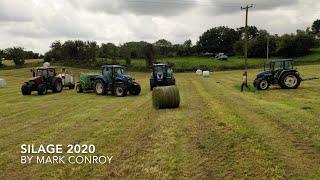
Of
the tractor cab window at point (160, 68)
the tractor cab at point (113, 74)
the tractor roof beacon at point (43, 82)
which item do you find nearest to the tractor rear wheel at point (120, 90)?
the tractor cab at point (113, 74)

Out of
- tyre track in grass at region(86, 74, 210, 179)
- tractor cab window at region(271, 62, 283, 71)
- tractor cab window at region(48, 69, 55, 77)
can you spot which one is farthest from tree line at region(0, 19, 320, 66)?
tyre track in grass at region(86, 74, 210, 179)

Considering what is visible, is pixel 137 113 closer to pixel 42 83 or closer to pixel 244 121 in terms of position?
pixel 244 121

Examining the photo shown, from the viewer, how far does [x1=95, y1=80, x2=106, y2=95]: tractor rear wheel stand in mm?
30003

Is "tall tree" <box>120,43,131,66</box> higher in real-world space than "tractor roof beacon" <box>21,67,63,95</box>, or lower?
higher

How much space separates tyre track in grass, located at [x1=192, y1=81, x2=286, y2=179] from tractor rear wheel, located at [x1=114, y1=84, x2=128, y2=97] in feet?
46.7

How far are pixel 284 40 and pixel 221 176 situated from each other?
283 ft

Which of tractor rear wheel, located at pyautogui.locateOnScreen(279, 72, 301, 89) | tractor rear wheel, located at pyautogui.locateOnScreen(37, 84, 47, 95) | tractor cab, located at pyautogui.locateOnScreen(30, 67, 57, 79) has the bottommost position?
tractor rear wheel, located at pyautogui.locateOnScreen(37, 84, 47, 95)

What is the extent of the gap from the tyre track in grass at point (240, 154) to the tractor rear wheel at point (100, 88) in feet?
52.5

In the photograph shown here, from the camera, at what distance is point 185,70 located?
240ft

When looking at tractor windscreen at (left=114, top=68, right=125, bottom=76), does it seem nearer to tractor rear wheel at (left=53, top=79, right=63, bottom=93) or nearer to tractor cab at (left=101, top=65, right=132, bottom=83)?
tractor cab at (left=101, top=65, right=132, bottom=83)

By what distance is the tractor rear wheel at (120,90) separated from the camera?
28609 mm

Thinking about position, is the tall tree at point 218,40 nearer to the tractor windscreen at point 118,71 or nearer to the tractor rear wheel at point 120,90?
the tractor windscreen at point 118,71

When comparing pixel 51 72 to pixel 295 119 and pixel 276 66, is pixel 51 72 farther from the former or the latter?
pixel 295 119

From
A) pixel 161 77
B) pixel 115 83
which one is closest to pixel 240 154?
pixel 115 83
